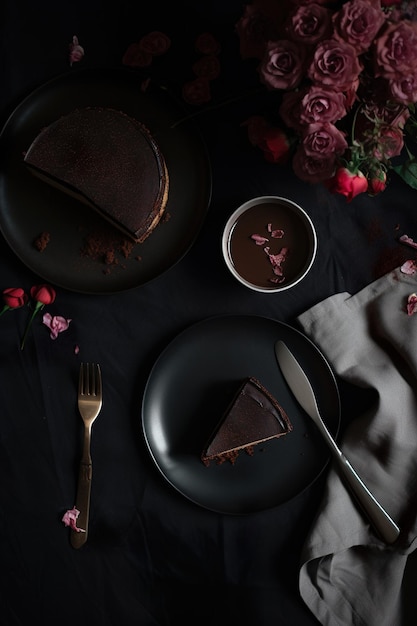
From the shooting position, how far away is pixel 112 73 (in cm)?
174

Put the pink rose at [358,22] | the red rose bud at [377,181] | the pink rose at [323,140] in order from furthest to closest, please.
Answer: the red rose bud at [377,181] < the pink rose at [323,140] < the pink rose at [358,22]

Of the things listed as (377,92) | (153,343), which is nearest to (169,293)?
(153,343)

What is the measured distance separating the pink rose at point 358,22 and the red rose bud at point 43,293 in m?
0.94

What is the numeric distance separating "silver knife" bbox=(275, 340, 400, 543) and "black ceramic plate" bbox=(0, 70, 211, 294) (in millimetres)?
411

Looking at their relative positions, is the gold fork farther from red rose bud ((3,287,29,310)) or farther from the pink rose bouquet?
the pink rose bouquet

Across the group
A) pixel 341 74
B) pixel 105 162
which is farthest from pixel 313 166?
pixel 105 162

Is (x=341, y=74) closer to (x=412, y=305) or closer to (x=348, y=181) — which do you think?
(x=348, y=181)

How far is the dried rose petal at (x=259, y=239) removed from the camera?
5.75ft

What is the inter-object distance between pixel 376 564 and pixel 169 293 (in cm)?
91

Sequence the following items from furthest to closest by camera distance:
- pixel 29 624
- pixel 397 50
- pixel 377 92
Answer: pixel 29 624, pixel 377 92, pixel 397 50

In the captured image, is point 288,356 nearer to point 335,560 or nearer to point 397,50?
point 335,560

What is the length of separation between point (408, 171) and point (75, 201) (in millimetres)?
894

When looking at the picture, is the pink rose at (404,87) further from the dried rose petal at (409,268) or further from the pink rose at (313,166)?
the dried rose petal at (409,268)

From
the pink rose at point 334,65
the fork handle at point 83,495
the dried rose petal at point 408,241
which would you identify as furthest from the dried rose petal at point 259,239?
the fork handle at point 83,495
